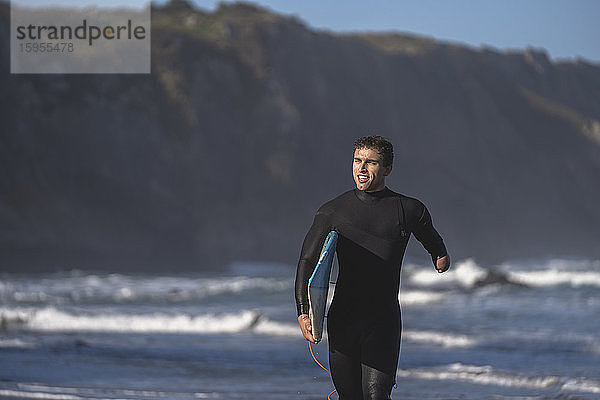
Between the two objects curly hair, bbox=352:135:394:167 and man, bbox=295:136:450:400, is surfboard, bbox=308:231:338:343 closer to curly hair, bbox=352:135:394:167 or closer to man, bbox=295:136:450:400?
man, bbox=295:136:450:400

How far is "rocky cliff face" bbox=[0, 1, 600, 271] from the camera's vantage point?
61.4 m

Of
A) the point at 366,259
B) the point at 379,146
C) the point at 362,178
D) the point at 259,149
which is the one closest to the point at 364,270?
the point at 366,259

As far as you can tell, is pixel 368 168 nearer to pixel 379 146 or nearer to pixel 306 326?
pixel 379 146

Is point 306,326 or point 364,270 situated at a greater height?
point 364,270

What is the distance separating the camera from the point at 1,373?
463 inches

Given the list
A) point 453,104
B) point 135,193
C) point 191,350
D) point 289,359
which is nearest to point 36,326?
point 191,350

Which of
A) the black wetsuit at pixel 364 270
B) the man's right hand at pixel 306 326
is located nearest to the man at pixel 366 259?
the black wetsuit at pixel 364 270

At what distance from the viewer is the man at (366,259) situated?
5.09 meters

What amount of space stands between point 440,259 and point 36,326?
18.1 m

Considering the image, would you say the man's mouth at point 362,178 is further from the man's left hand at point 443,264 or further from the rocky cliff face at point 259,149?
the rocky cliff face at point 259,149

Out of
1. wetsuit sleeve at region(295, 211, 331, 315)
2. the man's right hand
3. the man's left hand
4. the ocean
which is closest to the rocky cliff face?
the ocean

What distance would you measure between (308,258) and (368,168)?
→ 0.61 metres

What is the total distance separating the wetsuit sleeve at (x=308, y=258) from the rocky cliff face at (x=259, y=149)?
51.7m

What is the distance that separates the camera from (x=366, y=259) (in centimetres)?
515
